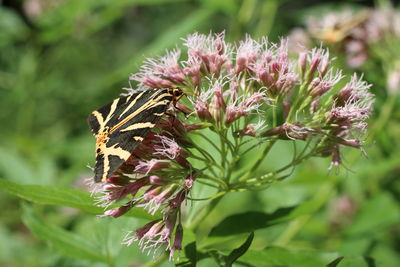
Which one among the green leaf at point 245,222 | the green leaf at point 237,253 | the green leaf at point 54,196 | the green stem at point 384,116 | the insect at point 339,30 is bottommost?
the green leaf at point 237,253

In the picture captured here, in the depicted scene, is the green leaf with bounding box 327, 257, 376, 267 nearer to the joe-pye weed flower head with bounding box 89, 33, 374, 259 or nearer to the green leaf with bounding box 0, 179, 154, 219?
the joe-pye weed flower head with bounding box 89, 33, 374, 259

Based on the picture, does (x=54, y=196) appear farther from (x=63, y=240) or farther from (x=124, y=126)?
(x=63, y=240)

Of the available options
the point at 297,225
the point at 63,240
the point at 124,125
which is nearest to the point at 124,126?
the point at 124,125

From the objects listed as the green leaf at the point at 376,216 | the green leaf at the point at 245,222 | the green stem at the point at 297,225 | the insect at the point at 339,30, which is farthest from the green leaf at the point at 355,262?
the insect at the point at 339,30

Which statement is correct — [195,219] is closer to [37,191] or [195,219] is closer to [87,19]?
[37,191]

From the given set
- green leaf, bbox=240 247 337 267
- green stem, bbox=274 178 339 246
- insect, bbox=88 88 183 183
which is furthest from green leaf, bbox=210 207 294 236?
green stem, bbox=274 178 339 246

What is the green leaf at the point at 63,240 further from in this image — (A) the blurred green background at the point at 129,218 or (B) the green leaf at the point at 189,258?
(B) the green leaf at the point at 189,258

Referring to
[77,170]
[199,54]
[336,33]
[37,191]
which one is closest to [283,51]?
[199,54]
